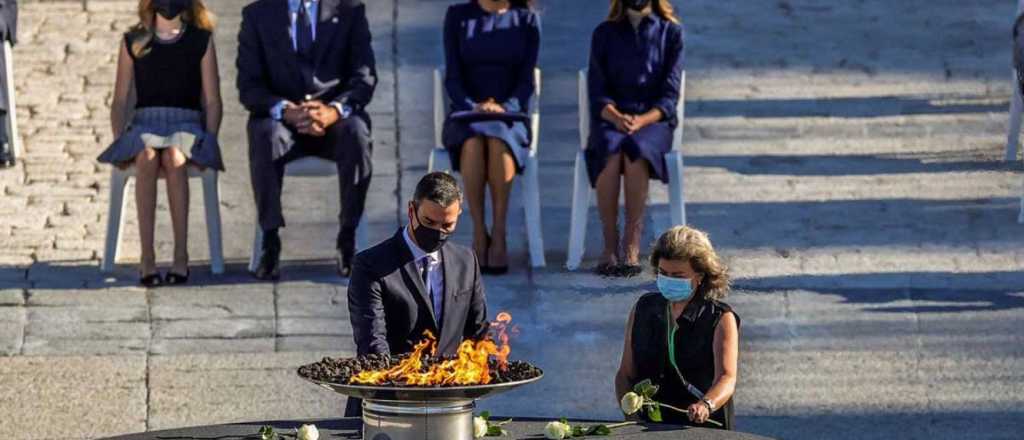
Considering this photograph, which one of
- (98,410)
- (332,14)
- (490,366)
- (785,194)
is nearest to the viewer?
(490,366)

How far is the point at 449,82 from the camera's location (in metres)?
11.5

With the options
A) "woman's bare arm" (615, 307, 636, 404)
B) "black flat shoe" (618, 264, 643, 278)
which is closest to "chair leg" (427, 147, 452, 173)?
"black flat shoe" (618, 264, 643, 278)

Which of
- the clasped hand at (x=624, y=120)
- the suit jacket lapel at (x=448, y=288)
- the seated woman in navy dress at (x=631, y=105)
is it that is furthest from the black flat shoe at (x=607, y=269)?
the suit jacket lapel at (x=448, y=288)

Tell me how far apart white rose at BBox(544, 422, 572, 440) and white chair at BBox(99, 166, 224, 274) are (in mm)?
4905

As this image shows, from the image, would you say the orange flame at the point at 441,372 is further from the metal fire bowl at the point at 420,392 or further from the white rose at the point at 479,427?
the white rose at the point at 479,427

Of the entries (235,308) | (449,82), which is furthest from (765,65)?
(235,308)

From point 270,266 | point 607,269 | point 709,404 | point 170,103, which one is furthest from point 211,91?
point 709,404

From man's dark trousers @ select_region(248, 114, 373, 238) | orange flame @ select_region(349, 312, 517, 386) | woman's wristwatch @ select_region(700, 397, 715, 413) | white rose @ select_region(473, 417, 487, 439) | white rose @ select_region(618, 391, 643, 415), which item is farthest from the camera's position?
man's dark trousers @ select_region(248, 114, 373, 238)

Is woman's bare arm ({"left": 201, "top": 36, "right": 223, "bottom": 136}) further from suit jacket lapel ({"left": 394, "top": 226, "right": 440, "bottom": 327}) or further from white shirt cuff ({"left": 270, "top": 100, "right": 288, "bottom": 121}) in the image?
suit jacket lapel ({"left": 394, "top": 226, "right": 440, "bottom": 327})

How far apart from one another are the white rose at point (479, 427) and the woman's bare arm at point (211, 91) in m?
4.93

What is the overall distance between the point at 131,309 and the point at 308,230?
1430 mm

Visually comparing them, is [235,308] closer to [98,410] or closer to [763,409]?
[98,410]

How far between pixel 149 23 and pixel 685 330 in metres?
4.62

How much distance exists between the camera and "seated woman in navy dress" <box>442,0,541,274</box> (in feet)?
36.8
